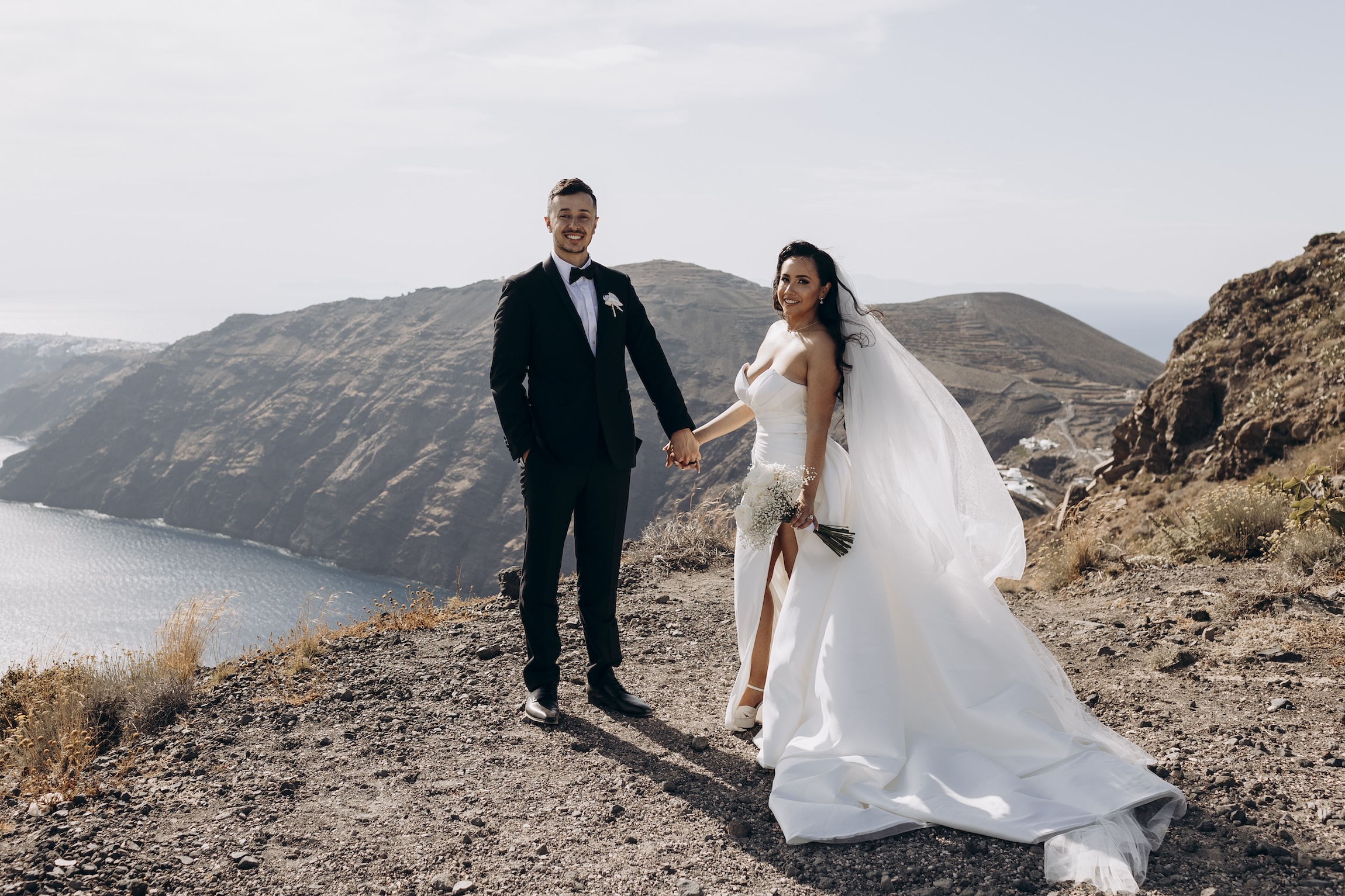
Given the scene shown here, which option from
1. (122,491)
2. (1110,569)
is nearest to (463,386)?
(122,491)

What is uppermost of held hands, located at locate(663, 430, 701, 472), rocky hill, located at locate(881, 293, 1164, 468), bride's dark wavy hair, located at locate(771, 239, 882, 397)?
rocky hill, located at locate(881, 293, 1164, 468)

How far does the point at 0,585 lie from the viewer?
46438mm

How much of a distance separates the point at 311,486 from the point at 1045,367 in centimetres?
7138

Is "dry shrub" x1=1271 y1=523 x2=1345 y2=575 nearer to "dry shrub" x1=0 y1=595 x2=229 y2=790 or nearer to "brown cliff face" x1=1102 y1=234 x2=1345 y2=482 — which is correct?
"brown cliff face" x1=1102 y1=234 x2=1345 y2=482

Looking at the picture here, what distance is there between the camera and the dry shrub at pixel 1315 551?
5363 millimetres

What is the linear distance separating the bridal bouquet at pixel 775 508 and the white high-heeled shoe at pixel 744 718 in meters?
0.85

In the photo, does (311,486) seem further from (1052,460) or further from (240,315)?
(1052,460)

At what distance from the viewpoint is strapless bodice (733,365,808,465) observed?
11.6 feet

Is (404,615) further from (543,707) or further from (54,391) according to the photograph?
(54,391)

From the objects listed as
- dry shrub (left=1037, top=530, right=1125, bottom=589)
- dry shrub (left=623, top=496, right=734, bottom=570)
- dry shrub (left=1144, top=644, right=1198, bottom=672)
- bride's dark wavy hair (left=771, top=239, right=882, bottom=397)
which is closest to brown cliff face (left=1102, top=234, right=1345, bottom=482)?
dry shrub (left=1037, top=530, right=1125, bottom=589)

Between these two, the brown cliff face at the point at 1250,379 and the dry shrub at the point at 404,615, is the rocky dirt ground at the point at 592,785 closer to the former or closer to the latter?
the dry shrub at the point at 404,615

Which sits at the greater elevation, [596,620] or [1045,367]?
[1045,367]

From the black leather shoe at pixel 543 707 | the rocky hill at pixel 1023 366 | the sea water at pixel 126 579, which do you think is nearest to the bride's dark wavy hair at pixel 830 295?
the black leather shoe at pixel 543 707

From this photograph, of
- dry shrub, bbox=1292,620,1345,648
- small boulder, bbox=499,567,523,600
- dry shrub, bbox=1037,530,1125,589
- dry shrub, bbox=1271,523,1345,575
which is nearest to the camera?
dry shrub, bbox=1292,620,1345,648
